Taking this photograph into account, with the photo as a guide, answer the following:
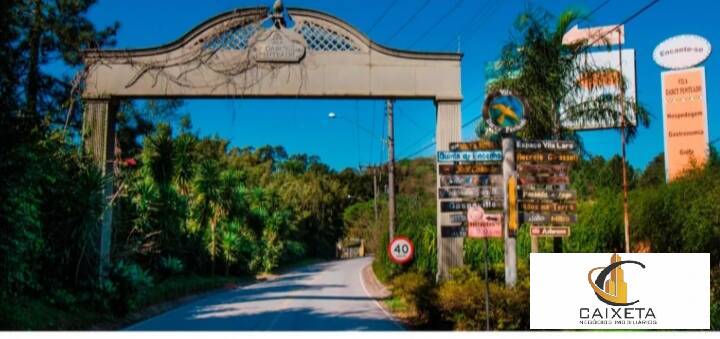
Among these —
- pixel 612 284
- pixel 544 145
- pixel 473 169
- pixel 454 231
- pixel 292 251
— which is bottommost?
pixel 292 251

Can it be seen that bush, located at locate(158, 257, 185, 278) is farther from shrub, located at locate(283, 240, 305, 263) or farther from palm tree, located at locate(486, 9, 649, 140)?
shrub, located at locate(283, 240, 305, 263)

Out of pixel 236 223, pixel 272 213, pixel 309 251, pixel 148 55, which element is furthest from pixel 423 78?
pixel 309 251

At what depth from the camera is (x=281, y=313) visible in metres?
15.5

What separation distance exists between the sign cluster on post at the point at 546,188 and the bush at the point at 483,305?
1022mm

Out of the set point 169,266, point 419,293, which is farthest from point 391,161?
point 419,293

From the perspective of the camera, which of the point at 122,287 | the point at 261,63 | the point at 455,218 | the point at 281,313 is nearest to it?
the point at 455,218

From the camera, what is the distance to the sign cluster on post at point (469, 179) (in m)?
10.4

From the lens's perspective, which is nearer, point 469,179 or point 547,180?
point 547,180

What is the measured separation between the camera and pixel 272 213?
120ft

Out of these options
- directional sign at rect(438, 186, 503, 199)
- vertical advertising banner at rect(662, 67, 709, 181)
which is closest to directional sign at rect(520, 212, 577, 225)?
directional sign at rect(438, 186, 503, 199)

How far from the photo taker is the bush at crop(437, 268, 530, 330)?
33.1 feet

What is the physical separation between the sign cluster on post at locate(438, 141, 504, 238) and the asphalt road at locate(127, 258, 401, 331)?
318 cm

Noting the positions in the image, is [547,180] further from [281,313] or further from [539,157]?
[281,313]

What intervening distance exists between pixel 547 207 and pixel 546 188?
0.29 m
